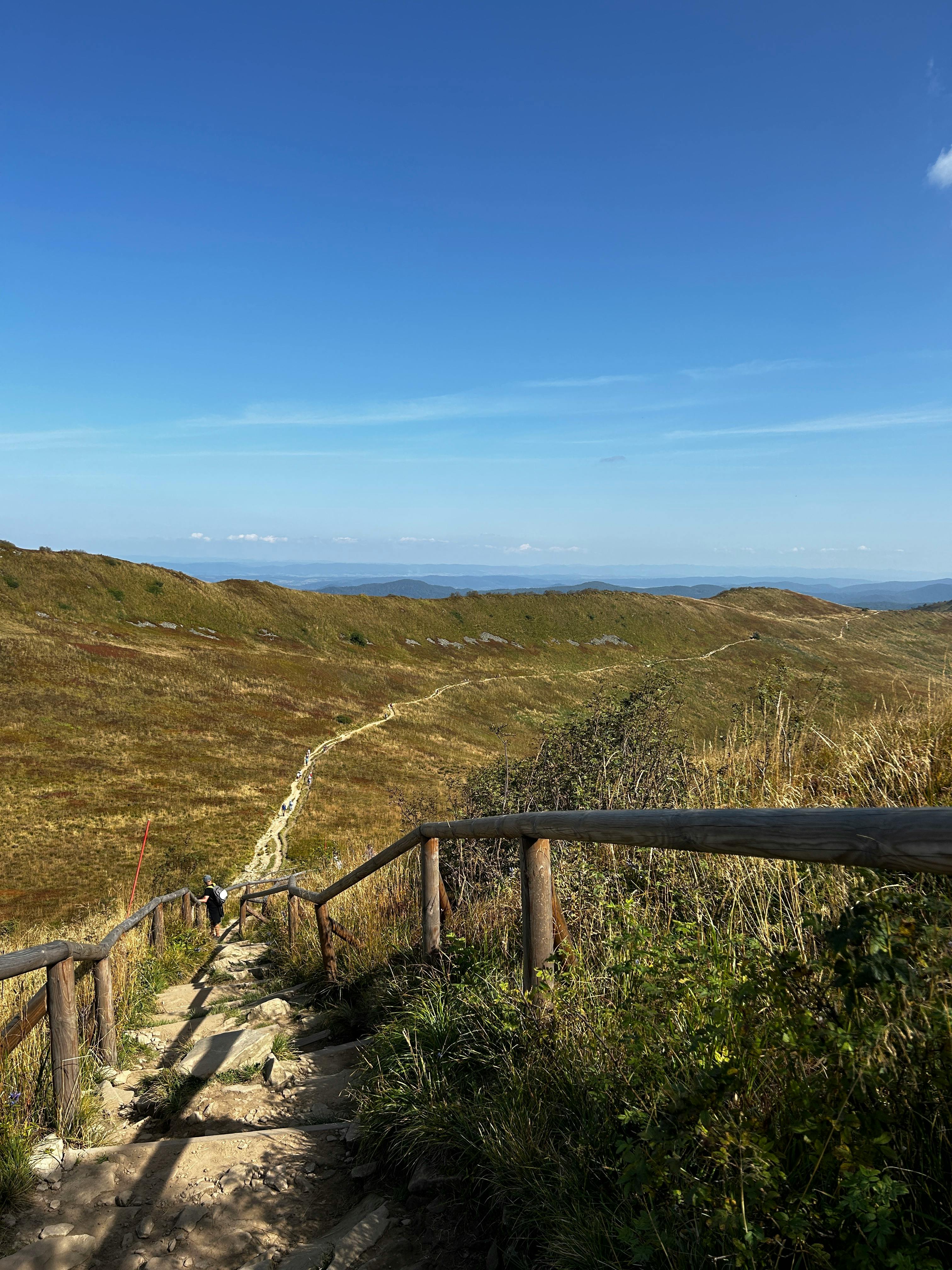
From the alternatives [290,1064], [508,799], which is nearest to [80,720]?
[508,799]

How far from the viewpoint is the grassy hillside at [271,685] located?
28875 millimetres

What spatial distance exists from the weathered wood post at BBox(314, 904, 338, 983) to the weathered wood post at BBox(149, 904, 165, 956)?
18.3 ft

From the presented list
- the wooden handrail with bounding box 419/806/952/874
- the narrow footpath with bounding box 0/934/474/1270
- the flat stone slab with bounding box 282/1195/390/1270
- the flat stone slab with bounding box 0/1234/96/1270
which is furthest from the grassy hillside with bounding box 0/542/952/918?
the flat stone slab with bounding box 0/1234/96/1270

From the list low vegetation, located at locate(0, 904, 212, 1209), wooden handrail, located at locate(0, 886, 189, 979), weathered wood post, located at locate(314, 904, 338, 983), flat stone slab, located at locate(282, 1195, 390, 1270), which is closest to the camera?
flat stone slab, located at locate(282, 1195, 390, 1270)

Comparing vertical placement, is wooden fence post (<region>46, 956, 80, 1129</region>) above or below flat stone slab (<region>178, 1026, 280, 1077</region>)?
above

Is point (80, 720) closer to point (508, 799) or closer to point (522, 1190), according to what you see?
point (508, 799)

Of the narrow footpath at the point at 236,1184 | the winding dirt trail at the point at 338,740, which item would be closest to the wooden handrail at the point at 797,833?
the narrow footpath at the point at 236,1184

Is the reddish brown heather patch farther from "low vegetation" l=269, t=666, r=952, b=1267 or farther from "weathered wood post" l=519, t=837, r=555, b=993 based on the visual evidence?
"weathered wood post" l=519, t=837, r=555, b=993

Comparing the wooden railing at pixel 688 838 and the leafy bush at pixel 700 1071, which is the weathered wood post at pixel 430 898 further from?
the leafy bush at pixel 700 1071

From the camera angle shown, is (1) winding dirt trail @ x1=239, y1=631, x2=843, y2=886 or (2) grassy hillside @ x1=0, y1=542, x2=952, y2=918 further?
(2) grassy hillside @ x1=0, y1=542, x2=952, y2=918

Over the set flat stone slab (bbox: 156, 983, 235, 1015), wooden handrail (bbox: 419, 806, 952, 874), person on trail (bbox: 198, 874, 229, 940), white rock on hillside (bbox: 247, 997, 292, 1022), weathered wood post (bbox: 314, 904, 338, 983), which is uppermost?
wooden handrail (bbox: 419, 806, 952, 874)

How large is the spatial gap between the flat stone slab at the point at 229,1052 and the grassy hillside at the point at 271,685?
4778 millimetres

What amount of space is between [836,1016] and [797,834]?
0.51 m

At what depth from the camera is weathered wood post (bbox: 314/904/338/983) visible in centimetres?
630
